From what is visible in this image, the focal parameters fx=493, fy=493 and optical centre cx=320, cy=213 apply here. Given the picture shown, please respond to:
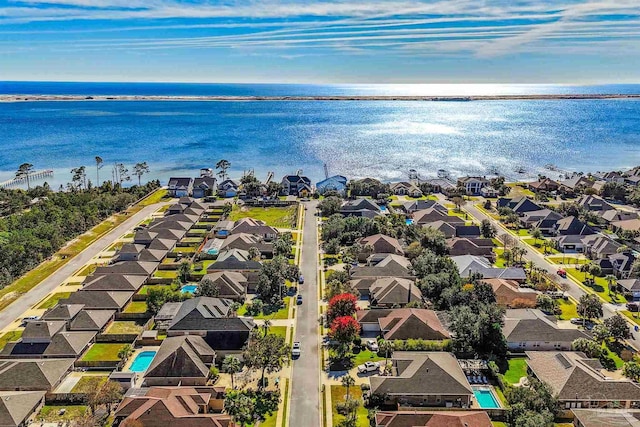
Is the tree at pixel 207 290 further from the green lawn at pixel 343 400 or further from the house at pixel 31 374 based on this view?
the green lawn at pixel 343 400

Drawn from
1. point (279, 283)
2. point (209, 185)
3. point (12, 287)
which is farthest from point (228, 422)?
point (209, 185)

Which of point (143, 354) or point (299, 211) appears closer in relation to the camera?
point (143, 354)

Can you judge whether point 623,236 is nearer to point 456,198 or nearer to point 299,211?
point 456,198

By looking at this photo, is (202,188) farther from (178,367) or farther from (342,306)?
(178,367)

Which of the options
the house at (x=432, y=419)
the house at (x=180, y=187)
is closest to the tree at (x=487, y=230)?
the house at (x=432, y=419)

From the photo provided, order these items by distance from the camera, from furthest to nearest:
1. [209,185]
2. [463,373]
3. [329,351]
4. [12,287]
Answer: [209,185] → [12,287] → [329,351] → [463,373]

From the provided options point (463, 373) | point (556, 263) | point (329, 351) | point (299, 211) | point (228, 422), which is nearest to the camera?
point (228, 422)
